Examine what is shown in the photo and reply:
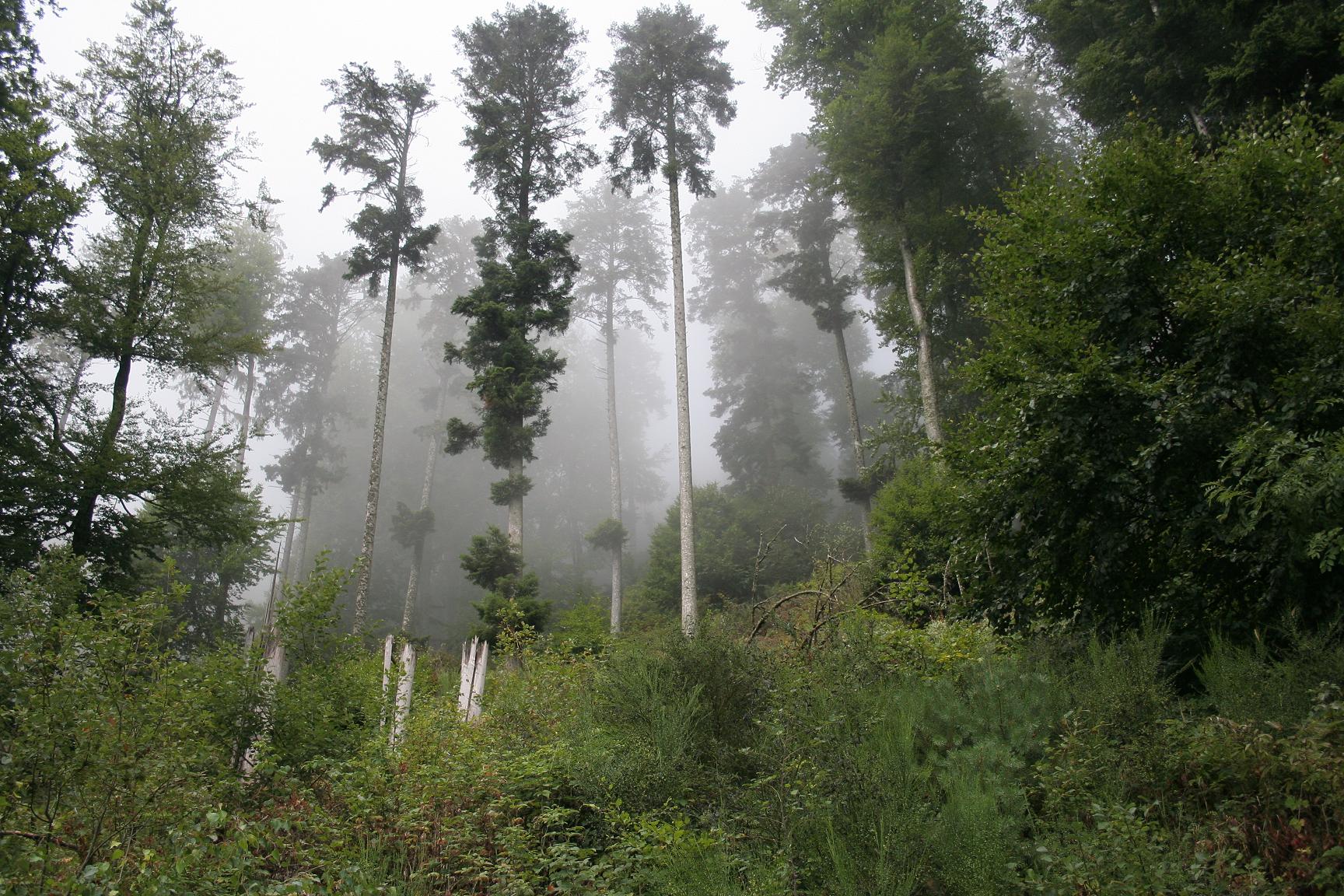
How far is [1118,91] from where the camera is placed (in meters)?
12.2

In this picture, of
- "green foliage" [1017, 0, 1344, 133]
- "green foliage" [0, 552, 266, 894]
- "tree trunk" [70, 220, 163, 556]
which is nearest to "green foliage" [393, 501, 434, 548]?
"tree trunk" [70, 220, 163, 556]

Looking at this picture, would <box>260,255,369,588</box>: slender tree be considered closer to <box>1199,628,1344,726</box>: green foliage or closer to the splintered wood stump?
the splintered wood stump

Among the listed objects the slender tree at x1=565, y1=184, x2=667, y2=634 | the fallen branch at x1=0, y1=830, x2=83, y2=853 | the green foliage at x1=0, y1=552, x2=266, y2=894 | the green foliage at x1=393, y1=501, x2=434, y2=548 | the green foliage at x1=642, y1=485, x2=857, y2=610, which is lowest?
the fallen branch at x1=0, y1=830, x2=83, y2=853

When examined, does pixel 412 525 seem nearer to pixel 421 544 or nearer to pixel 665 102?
pixel 421 544

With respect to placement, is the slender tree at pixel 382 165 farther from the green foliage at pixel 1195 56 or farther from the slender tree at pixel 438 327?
the green foliage at pixel 1195 56

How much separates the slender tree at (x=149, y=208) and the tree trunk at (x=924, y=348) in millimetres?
12992

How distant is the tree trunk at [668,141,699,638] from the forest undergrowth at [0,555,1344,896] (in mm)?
7904

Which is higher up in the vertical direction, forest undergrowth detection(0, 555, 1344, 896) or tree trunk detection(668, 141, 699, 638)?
tree trunk detection(668, 141, 699, 638)

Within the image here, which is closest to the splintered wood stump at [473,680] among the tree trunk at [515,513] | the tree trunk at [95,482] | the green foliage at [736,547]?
the tree trunk at [515,513]

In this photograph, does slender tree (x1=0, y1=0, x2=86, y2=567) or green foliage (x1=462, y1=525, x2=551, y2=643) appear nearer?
slender tree (x1=0, y1=0, x2=86, y2=567)

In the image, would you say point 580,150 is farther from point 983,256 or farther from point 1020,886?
point 1020,886

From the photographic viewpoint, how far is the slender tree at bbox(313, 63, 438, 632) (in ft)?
63.7

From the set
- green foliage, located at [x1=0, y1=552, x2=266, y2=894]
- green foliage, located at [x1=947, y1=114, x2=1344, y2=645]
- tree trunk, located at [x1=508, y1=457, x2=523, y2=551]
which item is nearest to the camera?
green foliage, located at [x1=0, y1=552, x2=266, y2=894]

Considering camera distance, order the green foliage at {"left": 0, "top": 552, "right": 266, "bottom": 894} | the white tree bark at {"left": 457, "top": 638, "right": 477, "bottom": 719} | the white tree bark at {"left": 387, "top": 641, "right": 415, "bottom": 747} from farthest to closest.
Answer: the white tree bark at {"left": 457, "top": 638, "right": 477, "bottom": 719} → the white tree bark at {"left": 387, "top": 641, "right": 415, "bottom": 747} → the green foliage at {"left": 0, "top": 552, "right": 266, "bottom": 894}
